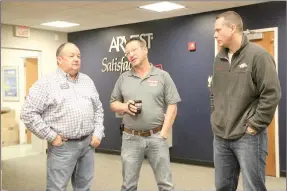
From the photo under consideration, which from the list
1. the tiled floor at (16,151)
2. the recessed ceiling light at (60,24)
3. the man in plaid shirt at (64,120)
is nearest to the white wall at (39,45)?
the tiled floor at (16,151)

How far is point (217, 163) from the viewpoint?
226 centimetres

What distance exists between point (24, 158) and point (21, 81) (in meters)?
2.20

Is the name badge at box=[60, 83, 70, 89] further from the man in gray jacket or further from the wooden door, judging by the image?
the wooden door

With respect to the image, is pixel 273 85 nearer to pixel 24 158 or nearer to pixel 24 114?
pixel 24 114

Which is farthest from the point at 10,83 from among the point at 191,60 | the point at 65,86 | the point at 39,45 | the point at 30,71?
the point at 65,86

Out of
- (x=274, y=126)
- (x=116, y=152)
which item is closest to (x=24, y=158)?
(x=116, y=152)

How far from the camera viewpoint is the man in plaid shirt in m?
2.38

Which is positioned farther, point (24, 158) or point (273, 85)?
point (24, 158)

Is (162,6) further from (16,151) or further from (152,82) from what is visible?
(16,151)

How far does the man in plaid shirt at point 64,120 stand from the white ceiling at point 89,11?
2.29m

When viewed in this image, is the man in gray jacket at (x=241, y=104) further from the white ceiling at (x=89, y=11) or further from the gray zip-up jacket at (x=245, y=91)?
the white ceiling at (x=89, y=11)

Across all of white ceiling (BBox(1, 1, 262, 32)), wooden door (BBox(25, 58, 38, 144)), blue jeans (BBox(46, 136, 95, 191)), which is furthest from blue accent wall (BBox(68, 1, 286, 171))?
blue jeans (BBox(46, 136, 95, 191))

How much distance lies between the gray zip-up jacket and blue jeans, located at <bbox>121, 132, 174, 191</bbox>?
21.0 inches

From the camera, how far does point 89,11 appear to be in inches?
201
